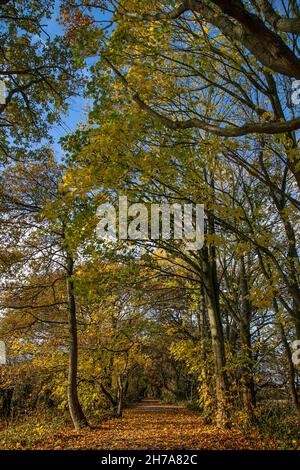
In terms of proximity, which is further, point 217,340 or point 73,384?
point 73,384

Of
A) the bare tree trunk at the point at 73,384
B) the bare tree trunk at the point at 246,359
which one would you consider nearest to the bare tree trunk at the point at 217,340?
the bare tree trunk at the point at 246,359

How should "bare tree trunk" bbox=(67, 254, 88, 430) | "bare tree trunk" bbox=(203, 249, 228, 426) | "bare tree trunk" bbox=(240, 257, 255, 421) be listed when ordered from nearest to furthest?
"bare tree trunk" bbox=(203, 249, 228, 426) → "bare tree trunk" bbox=(240, 257, 255, 421) → "bare tree trunk" bbox=(67, 254, 88, 430)

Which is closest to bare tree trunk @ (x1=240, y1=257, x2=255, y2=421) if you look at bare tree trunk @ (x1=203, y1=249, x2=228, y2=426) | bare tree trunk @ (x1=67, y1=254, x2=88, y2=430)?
bare tree trunk @ (x1=203, y1=249, x2=228, y2=426)

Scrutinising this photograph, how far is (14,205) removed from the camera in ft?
35.6

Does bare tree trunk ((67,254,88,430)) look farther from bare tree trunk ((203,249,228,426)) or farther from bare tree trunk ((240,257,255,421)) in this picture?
bare tree trunk ((240,257,255,421))

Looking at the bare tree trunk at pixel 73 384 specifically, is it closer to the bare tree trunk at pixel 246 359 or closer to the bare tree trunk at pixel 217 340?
the bare tree trunk at pixel 217 340

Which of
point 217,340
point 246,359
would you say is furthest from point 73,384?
point 246,359

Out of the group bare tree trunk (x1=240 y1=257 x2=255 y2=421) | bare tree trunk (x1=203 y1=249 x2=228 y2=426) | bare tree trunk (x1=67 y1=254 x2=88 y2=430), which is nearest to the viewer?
bare tree trunk (x1=203 y1=249 x2=228 y2=426)

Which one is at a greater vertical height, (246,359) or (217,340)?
Result: (217,340)

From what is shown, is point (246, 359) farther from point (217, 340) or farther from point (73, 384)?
point (73, 384)

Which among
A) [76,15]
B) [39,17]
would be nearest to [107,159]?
[76,15]

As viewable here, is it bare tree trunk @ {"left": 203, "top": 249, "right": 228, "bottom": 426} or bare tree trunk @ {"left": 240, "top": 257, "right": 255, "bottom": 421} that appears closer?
bare tree trunk @ {"left": 203, "top": 249, "right": 228, "bottom": 426}

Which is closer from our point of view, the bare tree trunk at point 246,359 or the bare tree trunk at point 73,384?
the bare tree trunk at point 246,359

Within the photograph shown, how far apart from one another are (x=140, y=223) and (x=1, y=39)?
483 centimetres
